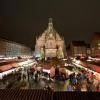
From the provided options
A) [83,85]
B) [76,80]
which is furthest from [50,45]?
[83,85]

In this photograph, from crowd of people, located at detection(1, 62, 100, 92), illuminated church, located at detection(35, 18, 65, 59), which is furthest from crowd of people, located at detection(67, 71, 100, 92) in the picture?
illuminated church, located at detection(35, 18, 65, 59)

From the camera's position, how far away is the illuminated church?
359ft

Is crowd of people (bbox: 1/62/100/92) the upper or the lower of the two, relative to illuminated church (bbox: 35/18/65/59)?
lower

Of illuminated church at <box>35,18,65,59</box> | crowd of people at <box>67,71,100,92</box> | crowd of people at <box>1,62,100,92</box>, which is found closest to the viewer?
crowd of people at <box>67,71,100,92</box>

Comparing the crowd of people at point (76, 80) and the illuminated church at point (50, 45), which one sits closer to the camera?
the crowd of people at point (76, 80)

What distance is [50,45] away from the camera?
11212 centimetres

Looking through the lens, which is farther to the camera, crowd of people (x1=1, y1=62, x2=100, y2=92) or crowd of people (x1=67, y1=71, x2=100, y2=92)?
crowd of people (x1=1, y1=62, x2=100, y2=92)

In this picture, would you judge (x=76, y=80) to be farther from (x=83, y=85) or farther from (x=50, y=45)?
(x=50, y=45)

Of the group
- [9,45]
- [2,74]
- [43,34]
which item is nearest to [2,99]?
[2,74]

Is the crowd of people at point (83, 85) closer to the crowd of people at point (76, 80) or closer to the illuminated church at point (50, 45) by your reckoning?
the crowd of people at point (76, 80)

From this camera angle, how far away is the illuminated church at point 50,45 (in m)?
109

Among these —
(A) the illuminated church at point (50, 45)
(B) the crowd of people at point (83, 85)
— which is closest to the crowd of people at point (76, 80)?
(B) the crowd of people at point (83, 85)

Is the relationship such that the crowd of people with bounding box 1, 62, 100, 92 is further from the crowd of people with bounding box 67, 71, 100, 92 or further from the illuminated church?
the illuminated church

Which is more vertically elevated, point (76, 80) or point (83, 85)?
point (76, 80)
